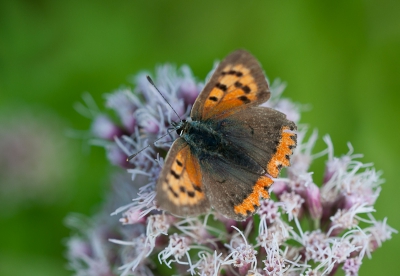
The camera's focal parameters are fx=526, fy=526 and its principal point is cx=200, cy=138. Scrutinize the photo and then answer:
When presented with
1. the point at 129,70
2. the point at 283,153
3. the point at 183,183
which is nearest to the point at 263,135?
the point at 283,153

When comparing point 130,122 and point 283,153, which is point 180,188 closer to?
point 283,153

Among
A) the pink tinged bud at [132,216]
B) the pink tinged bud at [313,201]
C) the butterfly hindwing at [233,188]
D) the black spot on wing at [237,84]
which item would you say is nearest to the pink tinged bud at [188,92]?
the black spot on wing at [237,84]

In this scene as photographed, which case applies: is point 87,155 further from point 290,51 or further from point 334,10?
point 334,10

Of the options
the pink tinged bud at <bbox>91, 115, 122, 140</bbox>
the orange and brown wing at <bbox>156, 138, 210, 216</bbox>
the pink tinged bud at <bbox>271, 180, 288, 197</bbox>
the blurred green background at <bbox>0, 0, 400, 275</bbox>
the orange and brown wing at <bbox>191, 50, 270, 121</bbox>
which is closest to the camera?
the orange and brown wing at <bbox>156, 138, 210, 216</bbox>

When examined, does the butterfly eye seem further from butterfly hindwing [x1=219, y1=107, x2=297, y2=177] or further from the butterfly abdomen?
butterfly hindwing [x1=219, y1=107, x2=297, y2=177]

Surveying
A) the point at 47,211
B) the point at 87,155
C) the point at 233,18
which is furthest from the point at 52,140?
the point at 233,18

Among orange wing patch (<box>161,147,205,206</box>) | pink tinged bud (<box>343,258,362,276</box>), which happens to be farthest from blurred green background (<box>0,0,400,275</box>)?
orange wing patch (<box>161,147,205,206</box>)
